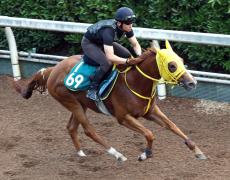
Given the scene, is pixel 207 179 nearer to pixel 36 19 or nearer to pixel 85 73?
pixel 85 73

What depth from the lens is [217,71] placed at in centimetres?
966

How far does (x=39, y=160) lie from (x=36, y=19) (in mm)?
3451

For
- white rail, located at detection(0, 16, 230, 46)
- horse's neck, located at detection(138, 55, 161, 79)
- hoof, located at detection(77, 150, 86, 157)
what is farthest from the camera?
white rail, located at detection(0, 16, 230, 46)

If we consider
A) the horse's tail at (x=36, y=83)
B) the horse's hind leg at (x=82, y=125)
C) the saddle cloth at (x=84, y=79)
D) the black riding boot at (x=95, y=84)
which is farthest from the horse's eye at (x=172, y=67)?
the horse's tail at (x=36, y=83)

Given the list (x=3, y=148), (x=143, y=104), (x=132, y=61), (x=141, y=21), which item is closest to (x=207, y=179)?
(x=143, y=104)

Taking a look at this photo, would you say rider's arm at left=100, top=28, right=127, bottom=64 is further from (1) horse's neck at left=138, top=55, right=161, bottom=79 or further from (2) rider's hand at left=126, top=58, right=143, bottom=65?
(1) horse's neck at left=138, top=55, right=161, bottom=79

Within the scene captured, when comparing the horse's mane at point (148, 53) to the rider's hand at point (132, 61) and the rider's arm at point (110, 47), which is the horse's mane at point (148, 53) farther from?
the rider's arm at point (110, 47)

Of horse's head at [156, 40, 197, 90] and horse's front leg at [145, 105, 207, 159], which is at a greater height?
horse's head at [156, 40, 197, 90]

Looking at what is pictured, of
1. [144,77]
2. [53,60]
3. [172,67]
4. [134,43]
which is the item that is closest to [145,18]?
[53,60]

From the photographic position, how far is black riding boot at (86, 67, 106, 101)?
732 cm

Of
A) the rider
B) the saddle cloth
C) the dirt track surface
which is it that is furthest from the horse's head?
the dirt track surface

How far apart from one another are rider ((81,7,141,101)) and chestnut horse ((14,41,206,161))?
202 millimetres

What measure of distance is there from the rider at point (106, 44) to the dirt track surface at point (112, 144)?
0.93 m

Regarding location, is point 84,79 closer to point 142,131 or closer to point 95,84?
point 95,84
